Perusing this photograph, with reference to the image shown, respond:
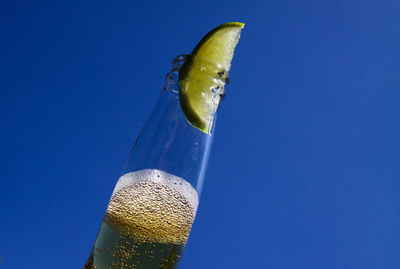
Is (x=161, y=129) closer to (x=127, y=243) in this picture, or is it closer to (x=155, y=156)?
(x=155, y=156)

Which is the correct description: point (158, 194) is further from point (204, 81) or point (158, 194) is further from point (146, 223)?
point (204, 81)

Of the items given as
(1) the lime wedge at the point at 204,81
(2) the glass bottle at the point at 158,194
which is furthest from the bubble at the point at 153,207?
(1) the lime wedge at the point at 204,81

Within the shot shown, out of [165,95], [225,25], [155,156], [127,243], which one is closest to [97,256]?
[127,243]

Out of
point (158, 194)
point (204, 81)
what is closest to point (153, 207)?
point (158, 194)

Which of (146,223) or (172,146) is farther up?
(172,146)

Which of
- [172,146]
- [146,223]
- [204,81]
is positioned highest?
[204,81]

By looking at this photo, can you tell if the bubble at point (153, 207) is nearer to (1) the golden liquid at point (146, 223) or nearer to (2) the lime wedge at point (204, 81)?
(1) the golden liquid at point (146, 223)

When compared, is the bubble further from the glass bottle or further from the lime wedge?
the lime wedge

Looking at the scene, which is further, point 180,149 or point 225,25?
point 225,25
